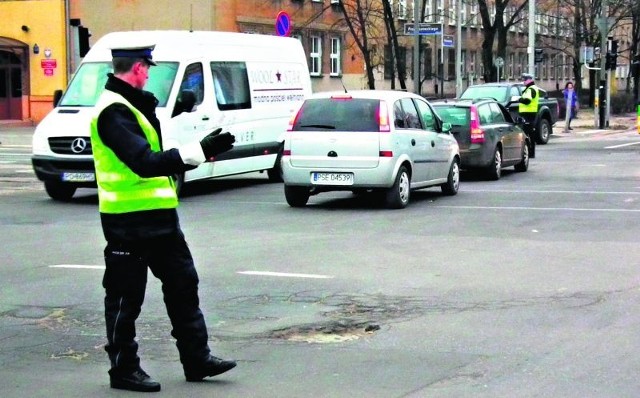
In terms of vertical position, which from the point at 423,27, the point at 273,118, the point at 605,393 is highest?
the point at 423,27

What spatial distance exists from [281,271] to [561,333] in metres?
3.42

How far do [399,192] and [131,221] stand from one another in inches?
406

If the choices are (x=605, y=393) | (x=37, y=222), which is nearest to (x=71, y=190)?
(x=37, y=222)

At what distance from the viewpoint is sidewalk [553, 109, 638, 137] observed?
44.7 m

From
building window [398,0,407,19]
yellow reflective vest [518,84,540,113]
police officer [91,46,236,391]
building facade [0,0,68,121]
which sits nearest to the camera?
police officer [91,46,236,391]

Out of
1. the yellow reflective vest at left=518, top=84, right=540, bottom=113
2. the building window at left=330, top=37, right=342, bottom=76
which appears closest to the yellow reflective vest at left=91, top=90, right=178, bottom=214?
the yellow reflective vest at left=518, top=84, right=540, bottom=113

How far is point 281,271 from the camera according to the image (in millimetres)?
10648

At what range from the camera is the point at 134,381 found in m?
6.30

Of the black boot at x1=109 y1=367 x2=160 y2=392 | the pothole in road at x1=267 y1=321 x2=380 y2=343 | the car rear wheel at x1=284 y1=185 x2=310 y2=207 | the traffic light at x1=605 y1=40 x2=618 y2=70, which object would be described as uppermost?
the traffic light at x1=605 y1=40 x2=618 y2=70

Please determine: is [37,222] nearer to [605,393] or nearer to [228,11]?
[605,393]

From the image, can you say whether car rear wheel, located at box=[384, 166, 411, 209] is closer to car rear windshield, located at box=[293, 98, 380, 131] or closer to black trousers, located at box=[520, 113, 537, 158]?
car rear windshield, located at box=[293, 98, 380, 131]

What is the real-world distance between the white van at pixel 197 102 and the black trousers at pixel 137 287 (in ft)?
33.6

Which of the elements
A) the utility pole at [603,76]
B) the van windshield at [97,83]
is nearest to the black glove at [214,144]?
the van windshield at [97,83]

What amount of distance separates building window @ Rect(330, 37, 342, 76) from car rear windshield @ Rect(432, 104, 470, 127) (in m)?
35.4
